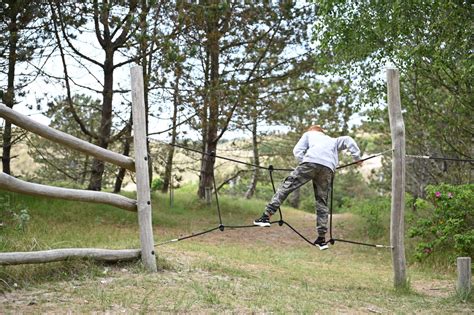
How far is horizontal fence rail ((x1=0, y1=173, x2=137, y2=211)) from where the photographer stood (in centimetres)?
501

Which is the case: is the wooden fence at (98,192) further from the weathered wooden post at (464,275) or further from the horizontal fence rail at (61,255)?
the weathered wooden post at (464,275)

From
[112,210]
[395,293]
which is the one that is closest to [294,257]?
[395,293]

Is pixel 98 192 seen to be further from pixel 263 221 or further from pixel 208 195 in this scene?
pixel 208 195

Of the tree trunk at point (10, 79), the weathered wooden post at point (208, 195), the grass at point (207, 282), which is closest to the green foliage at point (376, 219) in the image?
the grass at point (207, 282)

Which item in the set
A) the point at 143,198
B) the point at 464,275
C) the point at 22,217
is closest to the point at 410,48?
the point at 464,275

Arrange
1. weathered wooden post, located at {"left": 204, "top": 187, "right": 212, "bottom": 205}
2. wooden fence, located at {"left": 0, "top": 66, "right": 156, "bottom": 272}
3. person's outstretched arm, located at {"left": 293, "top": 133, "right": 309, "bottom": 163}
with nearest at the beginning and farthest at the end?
wooden fence, located at {"left": 0, "top": 66, "right": 156, "bottom": 272}
person's outstretched arm, located at {"left": 293, "top": 133, "right": 309, "bottom": 163}
weathered wooden post, located at {"left": 204, "top": 187, "right": 212, "bottom": 205}

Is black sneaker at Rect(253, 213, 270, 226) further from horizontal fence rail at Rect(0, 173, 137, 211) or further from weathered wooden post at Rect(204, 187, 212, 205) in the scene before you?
weathered wooden post at Rect(204, 187, 212, 205)

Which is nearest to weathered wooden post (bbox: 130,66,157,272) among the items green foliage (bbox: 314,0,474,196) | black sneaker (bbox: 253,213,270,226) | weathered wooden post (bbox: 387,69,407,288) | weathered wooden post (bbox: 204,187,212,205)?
black sneaker (bbox: 253,213,270,226)

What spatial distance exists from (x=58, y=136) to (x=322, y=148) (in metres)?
2.99

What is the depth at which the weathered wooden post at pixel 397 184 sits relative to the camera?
6461 millimetres

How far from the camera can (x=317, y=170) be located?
6578 mm

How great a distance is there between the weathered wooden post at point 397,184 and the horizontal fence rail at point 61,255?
2.98 m

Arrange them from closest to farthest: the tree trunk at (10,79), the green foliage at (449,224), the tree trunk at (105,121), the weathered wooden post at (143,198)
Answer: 1. the weathered wooden post at (143,198)
2. the green foliage at (449,224)
3. the tree trunk at (10,79)
4. the tree trunk at (105,121)

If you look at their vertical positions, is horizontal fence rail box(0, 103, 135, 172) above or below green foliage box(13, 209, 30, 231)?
above
